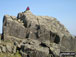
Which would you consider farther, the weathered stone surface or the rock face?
the weathered stone surface

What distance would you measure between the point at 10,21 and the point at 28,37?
441 inches

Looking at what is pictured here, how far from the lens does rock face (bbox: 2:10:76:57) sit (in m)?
75.8

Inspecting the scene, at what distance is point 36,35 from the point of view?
269 ft

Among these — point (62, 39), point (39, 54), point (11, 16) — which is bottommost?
point (39, 54)

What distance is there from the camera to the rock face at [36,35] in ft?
249

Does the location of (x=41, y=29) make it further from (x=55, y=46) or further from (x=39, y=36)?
(x=55, y=46)

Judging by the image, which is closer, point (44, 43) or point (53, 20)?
point (44, 43)

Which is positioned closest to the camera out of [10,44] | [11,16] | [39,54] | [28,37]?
[39,54]

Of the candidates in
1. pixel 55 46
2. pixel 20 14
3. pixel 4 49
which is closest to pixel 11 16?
pixel 20 14

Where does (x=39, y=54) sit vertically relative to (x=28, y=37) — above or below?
below

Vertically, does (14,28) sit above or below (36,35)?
above

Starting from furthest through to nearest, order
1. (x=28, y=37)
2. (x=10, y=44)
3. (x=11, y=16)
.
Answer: (x=11, y=16) → (x=28, y=37) → (x=10, y=44)

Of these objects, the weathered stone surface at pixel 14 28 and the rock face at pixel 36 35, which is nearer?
the rock face at pixel 36 35

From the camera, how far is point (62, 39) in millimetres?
82250
